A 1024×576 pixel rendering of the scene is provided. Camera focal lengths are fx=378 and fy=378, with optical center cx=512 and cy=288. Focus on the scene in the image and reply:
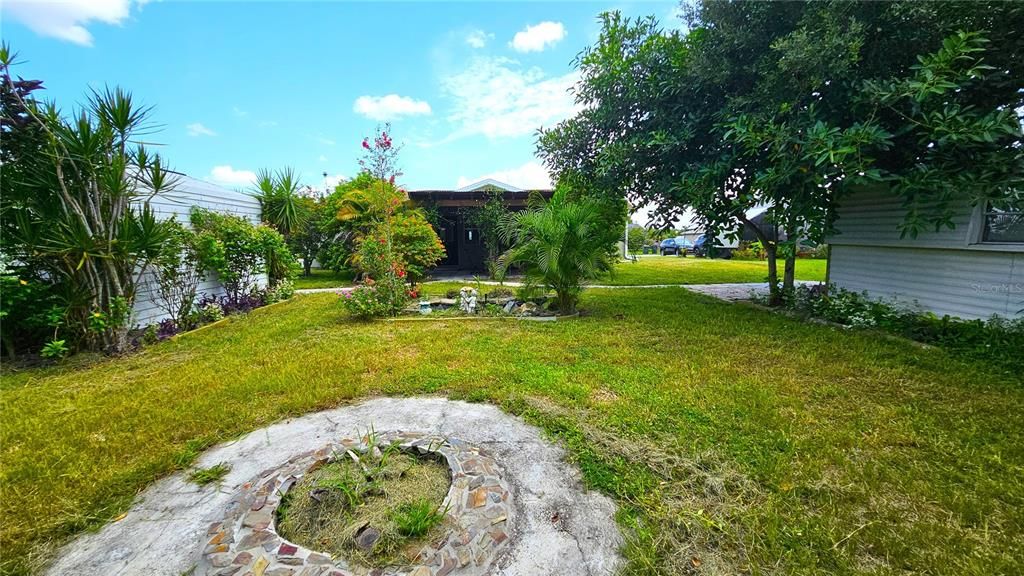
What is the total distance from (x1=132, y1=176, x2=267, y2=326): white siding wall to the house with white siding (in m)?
9.53

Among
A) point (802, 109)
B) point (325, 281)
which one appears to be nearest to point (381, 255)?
point (802, 109)

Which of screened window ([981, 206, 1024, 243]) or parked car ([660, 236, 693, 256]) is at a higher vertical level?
screened window ([981, 206, 1024, 243])

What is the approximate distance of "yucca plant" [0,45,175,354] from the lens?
140 inches

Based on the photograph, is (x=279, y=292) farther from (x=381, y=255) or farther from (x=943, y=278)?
(x=943, y=278)

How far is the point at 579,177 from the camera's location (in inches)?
247

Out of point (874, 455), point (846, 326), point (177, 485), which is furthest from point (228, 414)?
point (846, 326)

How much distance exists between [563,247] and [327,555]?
4.56 metres

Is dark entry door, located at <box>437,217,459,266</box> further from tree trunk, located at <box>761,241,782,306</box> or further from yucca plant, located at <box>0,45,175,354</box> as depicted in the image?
tree trunk, located at <box>761,241,782,306</box>

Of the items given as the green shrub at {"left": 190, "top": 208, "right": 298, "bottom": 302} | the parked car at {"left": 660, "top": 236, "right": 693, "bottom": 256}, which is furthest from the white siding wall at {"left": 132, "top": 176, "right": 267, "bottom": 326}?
the parked car at {"left": 660, "top": 236, "right": 693, "bottom": 256}

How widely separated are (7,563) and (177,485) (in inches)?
21.7

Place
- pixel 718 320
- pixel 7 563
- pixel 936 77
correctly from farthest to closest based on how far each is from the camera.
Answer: pixel 718 320
pixel 936 77
pixel 7 563

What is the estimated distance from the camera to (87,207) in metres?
3.94

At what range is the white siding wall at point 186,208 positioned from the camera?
4.96 metres

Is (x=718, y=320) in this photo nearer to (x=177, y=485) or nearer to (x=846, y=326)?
(x=846, y=326)
